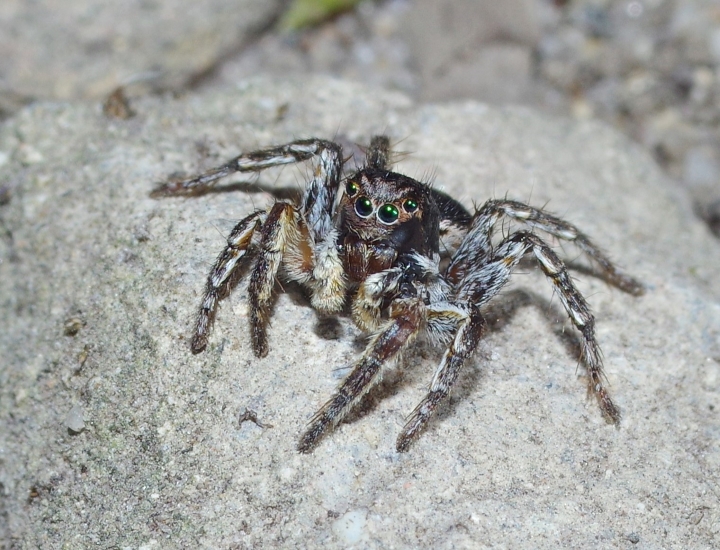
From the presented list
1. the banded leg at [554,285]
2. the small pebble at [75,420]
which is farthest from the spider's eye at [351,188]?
the small pebble at [75,420]

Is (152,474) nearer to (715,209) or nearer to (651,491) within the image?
(651,491)

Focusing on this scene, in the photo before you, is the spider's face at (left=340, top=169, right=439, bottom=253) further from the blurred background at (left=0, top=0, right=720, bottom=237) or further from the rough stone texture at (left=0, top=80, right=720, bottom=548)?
the blurred background at (left=0, top=0, right=720, bottom=237)

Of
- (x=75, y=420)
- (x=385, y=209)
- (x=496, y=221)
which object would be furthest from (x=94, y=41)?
(x=496, y=221)

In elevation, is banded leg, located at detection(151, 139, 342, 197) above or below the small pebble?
above

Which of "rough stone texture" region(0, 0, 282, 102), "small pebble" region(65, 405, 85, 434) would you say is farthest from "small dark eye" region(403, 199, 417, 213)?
"rough stone texture" region(0, 0, 282, 102)

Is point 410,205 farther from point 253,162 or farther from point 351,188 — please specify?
point 253,162

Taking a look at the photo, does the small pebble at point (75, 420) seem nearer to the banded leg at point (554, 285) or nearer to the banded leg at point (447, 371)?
the banded leg at point (447, 371)

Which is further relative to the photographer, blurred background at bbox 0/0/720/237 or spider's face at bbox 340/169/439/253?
blurred background at bbox 0/0/720/237

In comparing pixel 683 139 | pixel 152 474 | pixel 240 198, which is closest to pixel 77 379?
pixel 152 474
